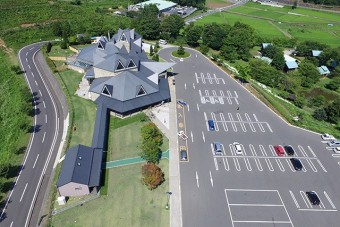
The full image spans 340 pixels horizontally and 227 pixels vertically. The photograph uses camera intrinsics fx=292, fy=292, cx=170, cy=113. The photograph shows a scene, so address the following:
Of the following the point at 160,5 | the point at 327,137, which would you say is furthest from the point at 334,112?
the point at 160,5

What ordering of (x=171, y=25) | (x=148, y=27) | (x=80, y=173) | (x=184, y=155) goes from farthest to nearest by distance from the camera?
1. (x=171, y=25)
2. (x=148, y=27)
3. (x=184, y=155)
4. (x=80, y=173)

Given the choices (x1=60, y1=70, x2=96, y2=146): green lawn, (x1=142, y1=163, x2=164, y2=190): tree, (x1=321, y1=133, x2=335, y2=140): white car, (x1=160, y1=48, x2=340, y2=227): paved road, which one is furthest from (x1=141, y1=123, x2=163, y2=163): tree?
(x1=321, y1=133, x2=335, y2=140): white car

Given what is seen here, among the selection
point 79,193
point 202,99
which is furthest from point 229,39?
point 79,193

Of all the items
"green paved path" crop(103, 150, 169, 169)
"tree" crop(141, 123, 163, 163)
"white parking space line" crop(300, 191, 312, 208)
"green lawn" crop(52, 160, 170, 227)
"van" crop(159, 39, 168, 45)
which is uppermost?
"van" crop(159, 39, 168, 45)

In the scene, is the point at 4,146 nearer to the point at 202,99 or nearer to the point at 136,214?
the point at 136,214

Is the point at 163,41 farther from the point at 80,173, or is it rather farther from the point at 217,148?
the point at 80,173

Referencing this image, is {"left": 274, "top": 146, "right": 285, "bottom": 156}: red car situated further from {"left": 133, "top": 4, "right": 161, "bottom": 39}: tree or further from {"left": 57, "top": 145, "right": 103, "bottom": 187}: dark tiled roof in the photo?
{"left": 133, "top": 4, "right": 161, "bottom": 39}: tree
